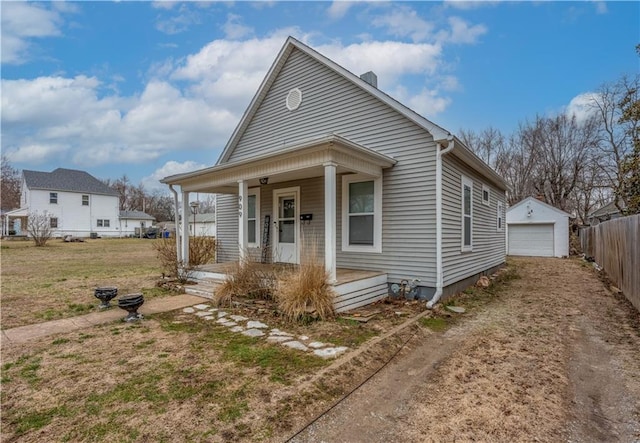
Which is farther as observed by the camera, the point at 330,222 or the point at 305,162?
the point at 305,162

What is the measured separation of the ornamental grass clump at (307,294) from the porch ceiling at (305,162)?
5.81ft

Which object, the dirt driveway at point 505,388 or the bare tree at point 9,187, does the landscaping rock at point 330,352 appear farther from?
the bare tree at point 9,187

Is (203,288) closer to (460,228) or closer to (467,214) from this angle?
(460,228)

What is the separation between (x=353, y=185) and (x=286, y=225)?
7.83 ft

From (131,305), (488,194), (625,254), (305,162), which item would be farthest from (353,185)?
(625,254)

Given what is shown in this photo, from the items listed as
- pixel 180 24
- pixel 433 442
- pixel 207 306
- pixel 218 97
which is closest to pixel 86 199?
pixel 218 97

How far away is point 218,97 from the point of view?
49.9 feet

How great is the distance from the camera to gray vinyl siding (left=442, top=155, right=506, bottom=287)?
6.83m

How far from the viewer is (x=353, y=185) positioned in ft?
24.7

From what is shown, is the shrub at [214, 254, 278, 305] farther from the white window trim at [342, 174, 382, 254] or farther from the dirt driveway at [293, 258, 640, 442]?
the dirt driveway at [293, 258, 640, 442]

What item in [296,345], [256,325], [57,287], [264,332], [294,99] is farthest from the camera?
[294,99]

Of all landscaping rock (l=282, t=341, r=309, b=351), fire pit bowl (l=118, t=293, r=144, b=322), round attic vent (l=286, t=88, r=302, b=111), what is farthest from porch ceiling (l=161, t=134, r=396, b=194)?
fire pit bowl (l=118, t=293, r=144, b=322)

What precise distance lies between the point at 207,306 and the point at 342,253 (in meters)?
3.18

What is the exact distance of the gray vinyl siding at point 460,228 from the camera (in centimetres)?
683
